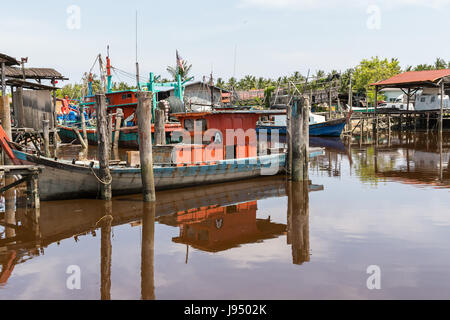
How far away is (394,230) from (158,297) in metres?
6.18

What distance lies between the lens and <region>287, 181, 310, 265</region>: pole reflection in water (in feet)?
28.0

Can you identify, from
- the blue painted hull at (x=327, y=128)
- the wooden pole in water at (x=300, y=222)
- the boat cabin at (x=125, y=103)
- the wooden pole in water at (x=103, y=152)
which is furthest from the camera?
the blue painted hull at (x=327, y=128)

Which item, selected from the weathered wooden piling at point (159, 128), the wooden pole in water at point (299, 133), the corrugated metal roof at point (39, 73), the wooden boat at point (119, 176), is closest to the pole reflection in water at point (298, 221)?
the wooden pole in water at point (299, 133)

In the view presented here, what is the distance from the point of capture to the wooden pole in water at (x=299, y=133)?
1477 centimetres

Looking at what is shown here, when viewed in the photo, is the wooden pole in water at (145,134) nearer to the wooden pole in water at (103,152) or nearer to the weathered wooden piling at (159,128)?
the wooden pole in water at (103,152)

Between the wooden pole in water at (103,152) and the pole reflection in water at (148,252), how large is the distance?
1.29 metres

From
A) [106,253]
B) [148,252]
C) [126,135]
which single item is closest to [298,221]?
[148,252]

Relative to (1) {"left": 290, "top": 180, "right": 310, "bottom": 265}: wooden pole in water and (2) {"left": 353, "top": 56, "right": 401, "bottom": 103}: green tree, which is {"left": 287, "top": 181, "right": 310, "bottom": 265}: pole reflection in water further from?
(2) {"left": 353, "top": 56, "right": 401, "bottom": 103}: green tree

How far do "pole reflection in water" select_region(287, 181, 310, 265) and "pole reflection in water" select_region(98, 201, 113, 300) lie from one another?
3.57 meters

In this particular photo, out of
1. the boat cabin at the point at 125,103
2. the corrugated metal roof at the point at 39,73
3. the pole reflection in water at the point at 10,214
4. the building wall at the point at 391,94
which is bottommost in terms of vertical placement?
the pole reflection in water at the point at 10,214

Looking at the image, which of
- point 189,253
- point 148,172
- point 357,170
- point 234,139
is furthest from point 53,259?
point 357,170

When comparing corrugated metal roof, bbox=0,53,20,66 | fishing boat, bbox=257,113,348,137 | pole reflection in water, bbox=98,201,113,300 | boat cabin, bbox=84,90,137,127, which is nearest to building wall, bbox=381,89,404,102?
fishing boat, bbox=257,113,348,137

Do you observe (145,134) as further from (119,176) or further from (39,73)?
(39,73)
